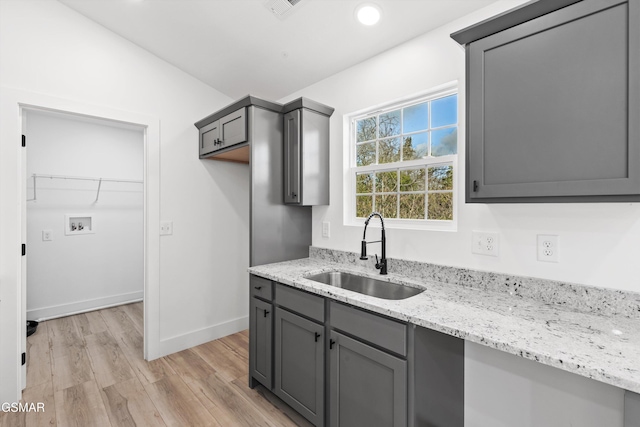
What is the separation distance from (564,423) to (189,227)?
2958 mm

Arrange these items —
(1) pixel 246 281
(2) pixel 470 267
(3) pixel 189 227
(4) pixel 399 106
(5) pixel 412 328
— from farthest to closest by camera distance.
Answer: (1) pixel 246 281
(3) pixel 189 227
(4) pixel 399 106
(2) pixel 470 267
(5) pixel 412 328

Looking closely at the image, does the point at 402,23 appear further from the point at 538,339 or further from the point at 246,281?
the point at 246,281

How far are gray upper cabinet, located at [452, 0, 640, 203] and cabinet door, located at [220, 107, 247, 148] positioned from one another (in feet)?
5.17

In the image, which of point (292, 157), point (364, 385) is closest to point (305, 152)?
point (292, 157)

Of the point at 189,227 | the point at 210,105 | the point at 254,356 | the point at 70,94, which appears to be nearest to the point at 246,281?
the point at 189,227

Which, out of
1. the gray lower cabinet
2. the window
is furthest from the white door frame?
the window

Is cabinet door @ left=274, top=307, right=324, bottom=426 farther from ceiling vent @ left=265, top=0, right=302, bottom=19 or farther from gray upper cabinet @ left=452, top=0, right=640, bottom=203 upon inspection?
ceiling vent @ left=265, top=0, right=302, bottom=19

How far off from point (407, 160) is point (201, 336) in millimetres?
2564

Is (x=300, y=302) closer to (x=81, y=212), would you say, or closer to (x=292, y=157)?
(x=292, y=157)

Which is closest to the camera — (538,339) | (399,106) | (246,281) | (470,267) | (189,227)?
(538,339)

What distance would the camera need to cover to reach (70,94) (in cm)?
229

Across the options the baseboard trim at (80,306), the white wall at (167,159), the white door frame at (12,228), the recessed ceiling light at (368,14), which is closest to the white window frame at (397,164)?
the recessed ceiling light at (368,14)

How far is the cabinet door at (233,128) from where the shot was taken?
236 cm

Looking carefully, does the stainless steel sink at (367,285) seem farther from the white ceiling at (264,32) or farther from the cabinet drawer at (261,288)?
the white ceiling at (264,32)
